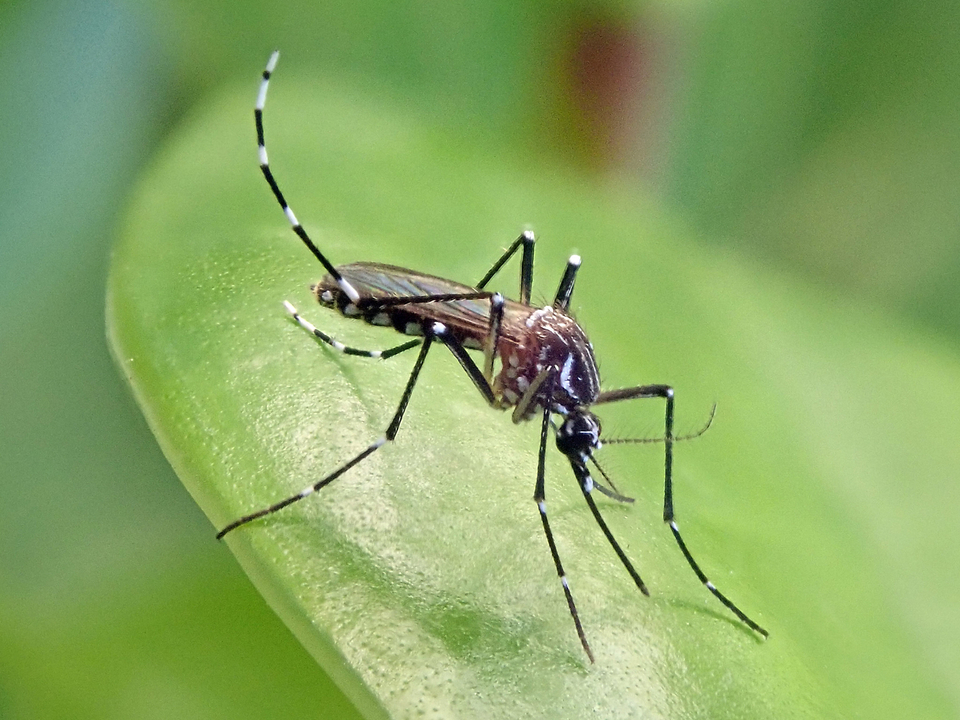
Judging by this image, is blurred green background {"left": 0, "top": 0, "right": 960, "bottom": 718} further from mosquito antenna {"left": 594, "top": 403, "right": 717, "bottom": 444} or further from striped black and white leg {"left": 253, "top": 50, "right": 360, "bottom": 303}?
mosquito antenna {"left": 594, "top": 403, "right": 717, "bottom": 444}

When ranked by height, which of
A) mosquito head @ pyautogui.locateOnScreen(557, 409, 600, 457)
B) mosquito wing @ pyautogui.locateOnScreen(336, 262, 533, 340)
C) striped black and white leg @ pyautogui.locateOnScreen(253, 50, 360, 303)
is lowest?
mosquito head @ pyautogui.locateOnScreen(557, 409, 600, 457)

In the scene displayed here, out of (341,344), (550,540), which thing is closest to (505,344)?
(341,344)

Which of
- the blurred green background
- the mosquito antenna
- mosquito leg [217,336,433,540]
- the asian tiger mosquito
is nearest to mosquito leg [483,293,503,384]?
the asian tiger mosquito

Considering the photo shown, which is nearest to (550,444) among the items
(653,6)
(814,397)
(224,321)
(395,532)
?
(395,532)

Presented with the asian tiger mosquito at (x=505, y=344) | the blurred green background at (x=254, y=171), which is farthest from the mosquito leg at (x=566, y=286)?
the blurred green background at (x=254, y=171)

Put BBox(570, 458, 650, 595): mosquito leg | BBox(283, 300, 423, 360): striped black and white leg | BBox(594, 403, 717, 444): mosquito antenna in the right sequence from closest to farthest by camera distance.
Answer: BBox(570, 458, 650, 595): mosquito leg
BBox(283, 300, 423, 360): striped black and white leg
BBox(594, 403, 717, 444): mosquito antenna

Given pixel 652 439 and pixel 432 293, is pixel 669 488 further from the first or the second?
pixel 432 293

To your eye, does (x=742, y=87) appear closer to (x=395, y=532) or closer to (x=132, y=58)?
(x=132, y=58)

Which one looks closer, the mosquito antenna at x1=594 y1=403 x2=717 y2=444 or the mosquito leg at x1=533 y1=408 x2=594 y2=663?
the mosquito leg at x1=533 y1=408 x2=594 y2=663
